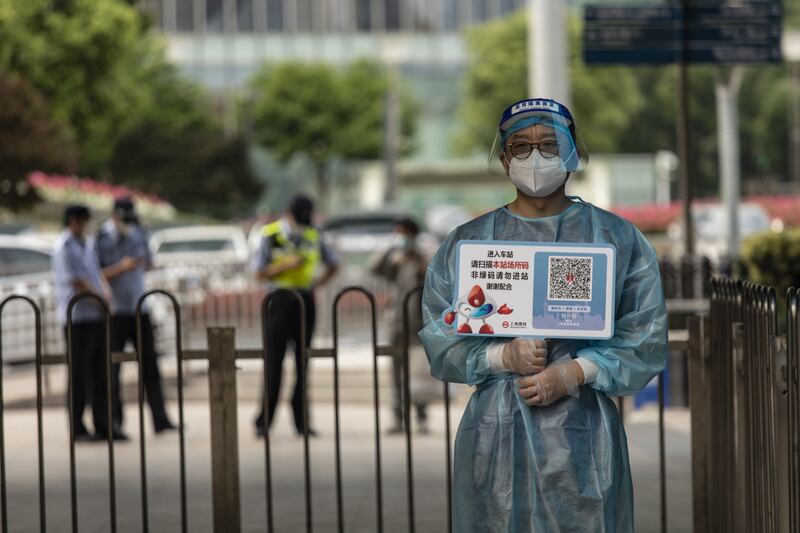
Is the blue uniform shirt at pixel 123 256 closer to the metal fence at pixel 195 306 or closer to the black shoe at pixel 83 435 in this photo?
Answer: the black shoe at pixel 83 435

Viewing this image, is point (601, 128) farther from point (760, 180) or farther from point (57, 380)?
point (57, 380)

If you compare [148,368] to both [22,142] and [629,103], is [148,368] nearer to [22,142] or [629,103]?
[22,142]

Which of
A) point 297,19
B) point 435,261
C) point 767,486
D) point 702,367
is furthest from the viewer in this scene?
point 297,19

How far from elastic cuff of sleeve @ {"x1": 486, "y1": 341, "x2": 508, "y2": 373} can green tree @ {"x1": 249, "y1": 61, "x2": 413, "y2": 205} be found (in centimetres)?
7019

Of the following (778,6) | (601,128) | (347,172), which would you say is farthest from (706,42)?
(347,172)

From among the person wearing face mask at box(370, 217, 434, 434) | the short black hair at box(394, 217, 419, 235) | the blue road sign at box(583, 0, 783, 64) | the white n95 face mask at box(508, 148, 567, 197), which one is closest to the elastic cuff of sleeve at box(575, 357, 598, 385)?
the white n95 face mask at box(508, 148, 567, 197)

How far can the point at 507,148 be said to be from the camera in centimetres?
471

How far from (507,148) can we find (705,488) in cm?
244

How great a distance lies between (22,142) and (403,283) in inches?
1015

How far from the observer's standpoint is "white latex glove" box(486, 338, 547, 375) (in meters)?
4.46

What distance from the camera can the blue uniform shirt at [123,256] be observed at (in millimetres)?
11234

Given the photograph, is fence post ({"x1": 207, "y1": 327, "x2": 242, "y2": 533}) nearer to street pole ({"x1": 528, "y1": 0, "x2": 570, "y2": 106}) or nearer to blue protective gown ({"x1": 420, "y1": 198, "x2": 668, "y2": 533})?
blue protective gown ({"x1": 420, "y1": 198, "x2": 668, "y2": 533})

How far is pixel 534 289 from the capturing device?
4555mm

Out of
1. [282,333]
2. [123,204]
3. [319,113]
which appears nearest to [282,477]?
[282,333]
